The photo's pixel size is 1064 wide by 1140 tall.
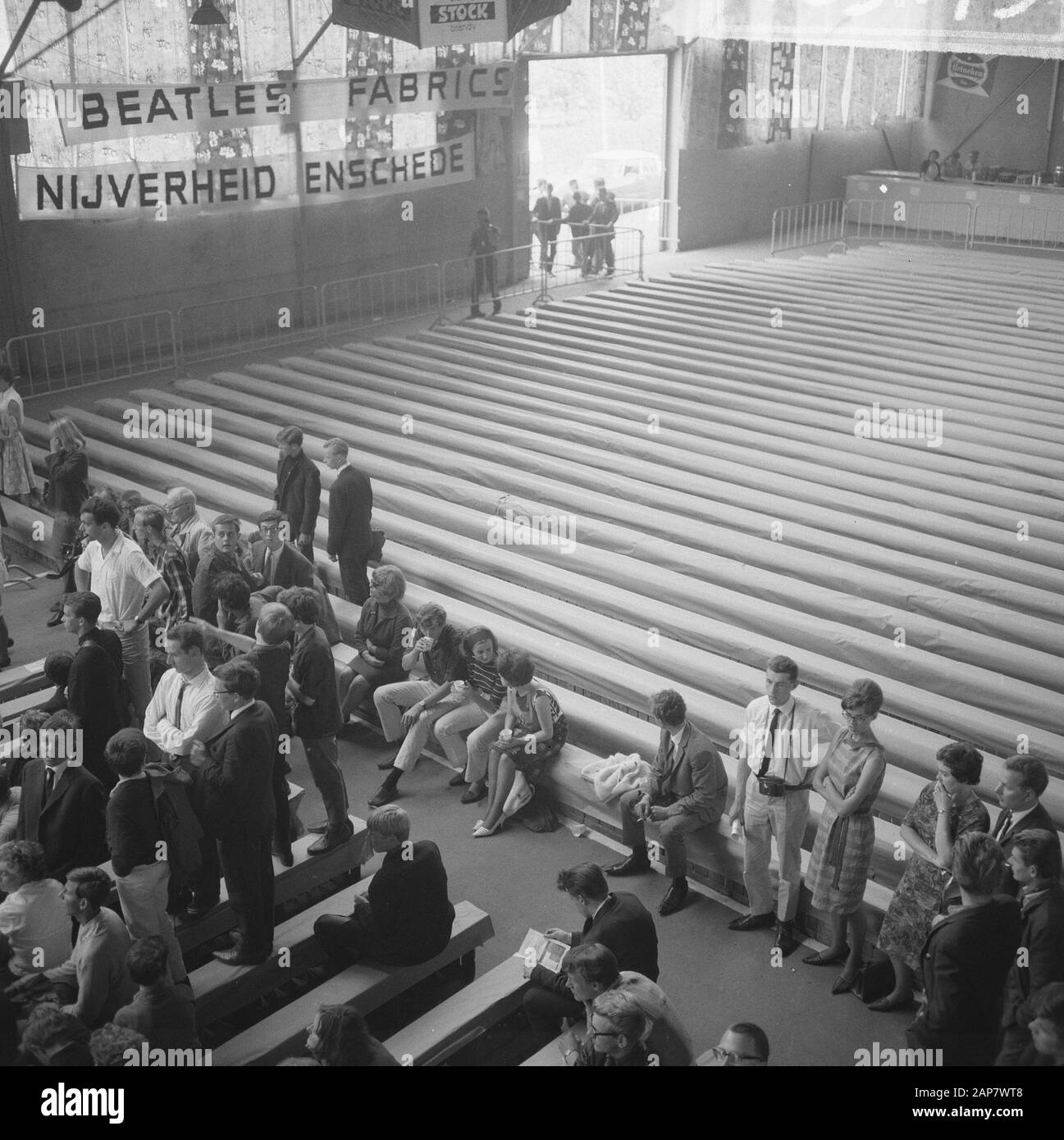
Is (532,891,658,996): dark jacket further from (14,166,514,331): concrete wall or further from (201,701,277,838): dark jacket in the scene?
(14,166,514,331): concrete wall

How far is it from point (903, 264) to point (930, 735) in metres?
14.1

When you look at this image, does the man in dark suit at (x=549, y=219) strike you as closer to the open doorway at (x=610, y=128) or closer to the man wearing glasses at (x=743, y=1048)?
the open doorway at (x=610, y=128)

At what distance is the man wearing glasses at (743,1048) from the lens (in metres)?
4.88

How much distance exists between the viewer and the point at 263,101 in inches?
701

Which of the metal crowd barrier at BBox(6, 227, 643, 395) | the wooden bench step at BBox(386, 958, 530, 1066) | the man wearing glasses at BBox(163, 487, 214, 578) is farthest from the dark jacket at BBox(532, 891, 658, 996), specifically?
the metal crowd barrier at BBox(6, 227, 643, 395)

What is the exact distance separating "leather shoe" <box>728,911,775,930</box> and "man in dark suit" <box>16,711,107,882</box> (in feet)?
10.7

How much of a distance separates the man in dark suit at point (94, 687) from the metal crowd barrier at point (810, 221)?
2230 centimetres

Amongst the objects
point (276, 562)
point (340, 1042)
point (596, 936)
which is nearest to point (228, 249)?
point (276, 562)

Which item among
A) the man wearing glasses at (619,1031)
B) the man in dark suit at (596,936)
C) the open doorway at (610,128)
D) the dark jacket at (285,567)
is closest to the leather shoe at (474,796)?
the dark jacket at (285,567)

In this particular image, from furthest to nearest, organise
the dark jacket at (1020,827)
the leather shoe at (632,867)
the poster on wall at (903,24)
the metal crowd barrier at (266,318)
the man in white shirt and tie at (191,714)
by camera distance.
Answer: the poster on wall at (903,24) → the metal crowd barrier at (266,318) → the leather shoe at (632,867) → the man in white shirt and tie at (191,714) → the dark jacket at (1020,827)

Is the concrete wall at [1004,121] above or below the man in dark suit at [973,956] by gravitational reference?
above

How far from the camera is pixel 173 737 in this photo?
21.9ft

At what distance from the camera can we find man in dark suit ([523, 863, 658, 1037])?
588cm

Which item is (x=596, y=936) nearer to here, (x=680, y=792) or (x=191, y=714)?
(x=680, y=792)
